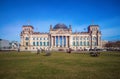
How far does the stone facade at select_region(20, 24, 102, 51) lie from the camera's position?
378ft

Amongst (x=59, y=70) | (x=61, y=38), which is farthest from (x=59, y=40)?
(x=59, y=70)

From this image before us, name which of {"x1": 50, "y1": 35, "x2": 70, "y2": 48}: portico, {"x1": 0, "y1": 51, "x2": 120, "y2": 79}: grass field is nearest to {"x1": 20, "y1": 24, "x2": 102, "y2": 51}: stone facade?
{"x1": 50, "y1": 35, "x2": 70, "y2": 48}: portico

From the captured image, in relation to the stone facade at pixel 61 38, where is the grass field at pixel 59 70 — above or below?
below

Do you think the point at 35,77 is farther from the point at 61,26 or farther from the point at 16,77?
the point at 61,26

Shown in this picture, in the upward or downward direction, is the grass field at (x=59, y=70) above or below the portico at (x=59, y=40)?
below

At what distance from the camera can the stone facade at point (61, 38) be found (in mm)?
115250

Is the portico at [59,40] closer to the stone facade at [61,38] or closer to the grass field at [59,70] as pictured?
the stone facade at [61,38]

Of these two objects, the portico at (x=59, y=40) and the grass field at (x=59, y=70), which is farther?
the portico at (x=59, y=40)

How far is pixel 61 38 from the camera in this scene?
382 ft

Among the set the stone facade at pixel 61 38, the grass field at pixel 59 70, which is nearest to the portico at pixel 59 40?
the stone facade at pixel 61 38

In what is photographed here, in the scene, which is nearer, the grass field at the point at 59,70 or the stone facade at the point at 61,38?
the grass field at the point at 59,70

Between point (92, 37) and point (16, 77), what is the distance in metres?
111

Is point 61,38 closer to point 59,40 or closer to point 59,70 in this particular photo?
point 59,40

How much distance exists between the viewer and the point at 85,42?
11812cm
